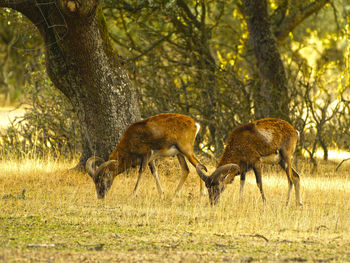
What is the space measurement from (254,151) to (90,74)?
396cm

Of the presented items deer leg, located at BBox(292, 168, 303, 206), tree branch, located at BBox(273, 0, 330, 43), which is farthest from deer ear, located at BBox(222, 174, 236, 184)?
tree branch, located at BBox(273, 0, 330, 43)

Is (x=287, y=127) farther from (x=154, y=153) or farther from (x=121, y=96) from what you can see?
(x=121, y=96)

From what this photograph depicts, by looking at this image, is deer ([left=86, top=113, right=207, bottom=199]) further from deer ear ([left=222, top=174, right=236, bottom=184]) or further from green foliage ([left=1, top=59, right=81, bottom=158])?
green foliage ([left=1, top=59, right=81, bottom=158])

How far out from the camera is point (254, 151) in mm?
8891

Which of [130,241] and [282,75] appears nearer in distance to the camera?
[130,241]

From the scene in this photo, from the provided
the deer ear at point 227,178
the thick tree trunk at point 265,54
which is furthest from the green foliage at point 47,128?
the deer ear at point 227,178

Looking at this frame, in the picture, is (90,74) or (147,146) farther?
(90,74)

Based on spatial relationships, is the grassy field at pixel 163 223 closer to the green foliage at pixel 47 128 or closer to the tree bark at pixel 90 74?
the tree bark at pixel 90 74

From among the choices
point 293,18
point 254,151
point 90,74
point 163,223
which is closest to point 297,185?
point 254,151

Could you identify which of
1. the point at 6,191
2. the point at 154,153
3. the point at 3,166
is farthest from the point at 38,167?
the point at 154,153

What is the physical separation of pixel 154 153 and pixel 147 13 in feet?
21.1

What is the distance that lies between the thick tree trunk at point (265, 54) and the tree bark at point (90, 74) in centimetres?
427

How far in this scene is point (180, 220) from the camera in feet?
26.6

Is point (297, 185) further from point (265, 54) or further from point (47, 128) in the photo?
point (47, 128)
